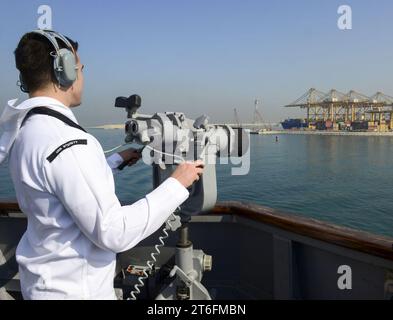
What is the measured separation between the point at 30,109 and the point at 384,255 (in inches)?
63.6

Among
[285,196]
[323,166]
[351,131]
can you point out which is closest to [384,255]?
[285,196]

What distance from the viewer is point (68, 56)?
0.97 m

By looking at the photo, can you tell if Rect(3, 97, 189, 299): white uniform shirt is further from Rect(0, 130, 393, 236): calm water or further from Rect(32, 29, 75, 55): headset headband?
Rect(0, 130, 393, 236): calm water

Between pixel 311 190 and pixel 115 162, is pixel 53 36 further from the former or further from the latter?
pixel 311 190

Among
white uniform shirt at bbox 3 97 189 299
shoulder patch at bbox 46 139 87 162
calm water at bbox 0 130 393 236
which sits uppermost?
shoulder patch at bbox 46 139 87 162

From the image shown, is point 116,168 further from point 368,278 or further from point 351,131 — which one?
point 351,131

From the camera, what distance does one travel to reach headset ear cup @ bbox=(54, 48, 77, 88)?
3.16 ft

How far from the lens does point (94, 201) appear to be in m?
0.87

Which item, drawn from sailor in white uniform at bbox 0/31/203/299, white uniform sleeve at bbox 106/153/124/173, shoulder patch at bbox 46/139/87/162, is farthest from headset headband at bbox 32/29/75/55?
white uniform sleeve at bbox 106/153/124/173

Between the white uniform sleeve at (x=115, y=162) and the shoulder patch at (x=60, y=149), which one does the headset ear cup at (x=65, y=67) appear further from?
the white uniform sleeve at (x=115, y=162)

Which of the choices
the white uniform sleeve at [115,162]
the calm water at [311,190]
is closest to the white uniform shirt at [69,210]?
the white uniform sleeve at [115,162]

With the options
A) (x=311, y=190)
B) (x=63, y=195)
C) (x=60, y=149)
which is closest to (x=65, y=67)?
(x=60, y=149)

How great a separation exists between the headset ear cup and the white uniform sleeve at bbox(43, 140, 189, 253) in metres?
0.22

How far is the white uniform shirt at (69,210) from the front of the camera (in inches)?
34.0
